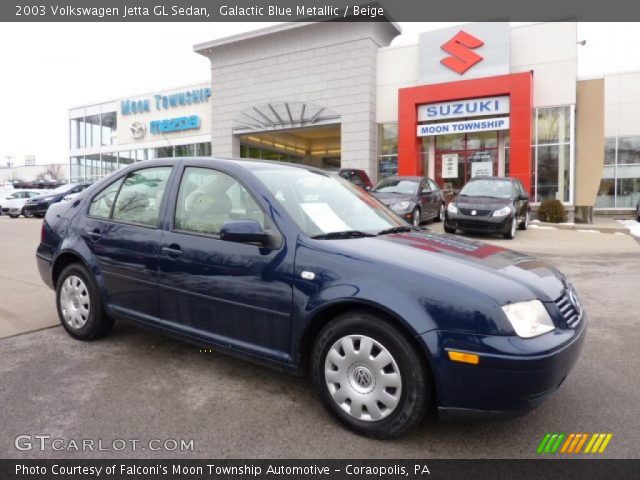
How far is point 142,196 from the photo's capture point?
4.02m

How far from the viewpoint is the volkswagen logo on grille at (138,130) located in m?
33.6

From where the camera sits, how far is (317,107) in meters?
23.5

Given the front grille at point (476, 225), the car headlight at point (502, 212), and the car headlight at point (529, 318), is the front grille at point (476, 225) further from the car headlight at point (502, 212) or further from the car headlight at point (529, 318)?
the car headlight at point (529, 318)

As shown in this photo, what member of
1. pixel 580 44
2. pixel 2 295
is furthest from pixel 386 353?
pixel 580 44

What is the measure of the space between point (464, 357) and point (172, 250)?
83.0 inches

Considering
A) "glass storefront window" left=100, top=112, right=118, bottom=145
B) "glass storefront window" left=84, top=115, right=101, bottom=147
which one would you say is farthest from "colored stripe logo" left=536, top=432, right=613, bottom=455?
"glass storefront window" left=84, top=115, right=101, bottom=147

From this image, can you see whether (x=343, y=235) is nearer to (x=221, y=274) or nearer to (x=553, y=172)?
(x=221, y=274)

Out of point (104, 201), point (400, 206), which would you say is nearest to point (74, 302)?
point (104, 201)

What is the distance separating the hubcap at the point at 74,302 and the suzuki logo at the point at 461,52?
61.6 ft

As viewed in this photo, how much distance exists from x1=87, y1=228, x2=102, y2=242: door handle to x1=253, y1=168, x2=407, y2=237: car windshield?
156 cm

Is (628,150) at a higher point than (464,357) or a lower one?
higher

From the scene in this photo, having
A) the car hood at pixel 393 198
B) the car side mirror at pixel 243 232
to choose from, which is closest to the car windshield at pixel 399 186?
the car hood at pixel 393 198
